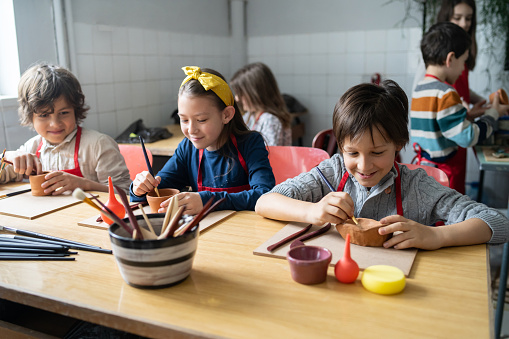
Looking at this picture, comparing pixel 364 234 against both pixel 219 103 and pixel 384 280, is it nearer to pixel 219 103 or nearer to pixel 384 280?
pixel 384 280

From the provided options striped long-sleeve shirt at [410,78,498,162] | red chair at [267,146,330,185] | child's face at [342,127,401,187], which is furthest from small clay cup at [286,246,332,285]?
striped long-sleeve shirt at [410,78,498,162]

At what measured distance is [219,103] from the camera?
1589mm

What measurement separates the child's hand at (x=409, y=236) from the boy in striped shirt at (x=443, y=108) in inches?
56.2

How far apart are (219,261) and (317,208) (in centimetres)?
29

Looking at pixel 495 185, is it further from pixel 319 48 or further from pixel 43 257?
pixel 43 257

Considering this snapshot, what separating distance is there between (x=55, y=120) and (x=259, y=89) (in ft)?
4.47

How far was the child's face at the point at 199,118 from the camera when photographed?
4.97 feet

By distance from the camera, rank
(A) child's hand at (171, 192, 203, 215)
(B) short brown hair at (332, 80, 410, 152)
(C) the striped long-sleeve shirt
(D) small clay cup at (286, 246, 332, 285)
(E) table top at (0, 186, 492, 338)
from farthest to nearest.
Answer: (C) the striped long-sleeve shirt
(A) child's hand at (171, 192, 203, 215)
(B) short brown hair at (332, 80, 410, 152)
(D) small clay cup at (286, 246, 332, 285)
(E) table top at (0, 186, 492, 338)

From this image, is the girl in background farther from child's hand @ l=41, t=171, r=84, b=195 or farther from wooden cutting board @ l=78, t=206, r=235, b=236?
wooden cutting board @ l=78, t=206, r=235, b=236

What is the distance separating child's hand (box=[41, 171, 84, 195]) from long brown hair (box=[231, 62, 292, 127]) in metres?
1.49

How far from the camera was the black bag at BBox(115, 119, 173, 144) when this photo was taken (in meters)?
2.95

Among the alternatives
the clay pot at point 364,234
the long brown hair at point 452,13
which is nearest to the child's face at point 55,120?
the clay pot at point 364,234

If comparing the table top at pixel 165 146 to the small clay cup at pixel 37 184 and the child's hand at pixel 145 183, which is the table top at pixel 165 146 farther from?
the child's hand at pixel 145 183

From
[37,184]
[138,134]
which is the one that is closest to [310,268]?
[37,184]
